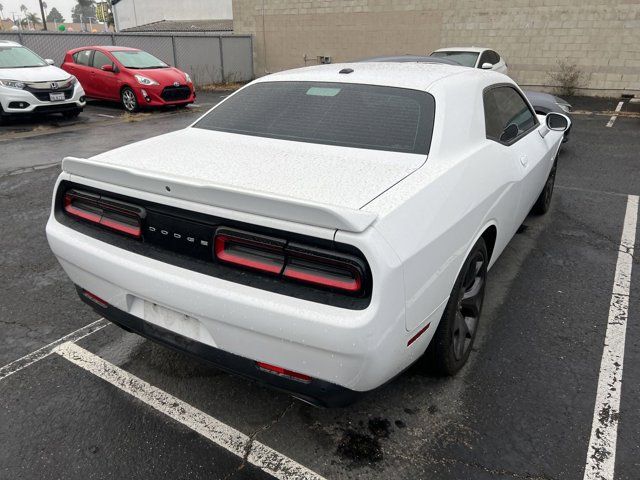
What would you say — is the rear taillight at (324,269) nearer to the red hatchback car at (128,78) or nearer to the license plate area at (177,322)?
the license plate area at (177,322)

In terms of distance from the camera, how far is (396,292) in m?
1.72

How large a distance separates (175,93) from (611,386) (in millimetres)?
11685

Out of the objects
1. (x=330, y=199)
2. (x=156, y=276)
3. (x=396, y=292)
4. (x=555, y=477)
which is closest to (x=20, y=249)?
(x=156, y=276)

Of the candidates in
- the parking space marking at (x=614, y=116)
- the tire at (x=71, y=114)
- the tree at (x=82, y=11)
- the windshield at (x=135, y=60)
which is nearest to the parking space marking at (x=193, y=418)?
the tire at (x=71, y=114)

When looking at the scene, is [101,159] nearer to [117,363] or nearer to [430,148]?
[117,363]

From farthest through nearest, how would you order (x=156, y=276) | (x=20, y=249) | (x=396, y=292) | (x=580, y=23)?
(x=580, y=23)
(x=20, y=249)
(x=156, y=276)
(x=396, y=292)

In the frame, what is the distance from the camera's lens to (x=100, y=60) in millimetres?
12273

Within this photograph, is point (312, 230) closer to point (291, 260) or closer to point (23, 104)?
point (291, 260)

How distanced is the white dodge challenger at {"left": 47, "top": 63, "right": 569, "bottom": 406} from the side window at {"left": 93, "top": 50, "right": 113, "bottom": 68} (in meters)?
10.9

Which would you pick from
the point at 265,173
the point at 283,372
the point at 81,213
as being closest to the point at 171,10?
the point at 81,213

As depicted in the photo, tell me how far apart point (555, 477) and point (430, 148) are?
1.59 metres

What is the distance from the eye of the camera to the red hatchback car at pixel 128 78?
38.2 feet

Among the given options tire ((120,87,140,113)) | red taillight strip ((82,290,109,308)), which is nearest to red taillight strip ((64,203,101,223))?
red taillight strip ((82,290,109,308))

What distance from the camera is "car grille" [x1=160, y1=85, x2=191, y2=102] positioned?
465 inches
